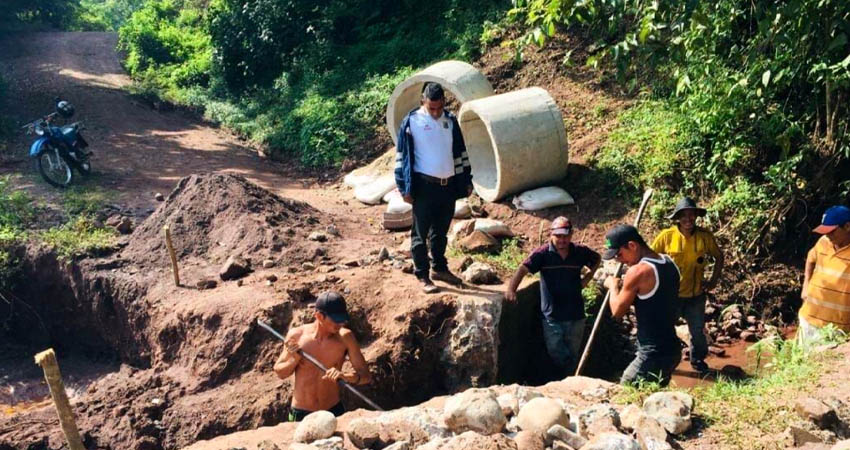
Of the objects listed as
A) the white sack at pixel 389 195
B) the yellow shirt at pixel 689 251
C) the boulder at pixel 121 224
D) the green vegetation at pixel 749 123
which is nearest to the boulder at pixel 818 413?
the yellow shirt at pixel 689 251

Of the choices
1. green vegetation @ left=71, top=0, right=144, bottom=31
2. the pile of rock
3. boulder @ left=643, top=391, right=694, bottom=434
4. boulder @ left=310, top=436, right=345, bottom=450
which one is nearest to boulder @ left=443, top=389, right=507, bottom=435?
the pile of rock

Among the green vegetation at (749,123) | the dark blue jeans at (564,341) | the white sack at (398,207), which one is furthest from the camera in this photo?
the white sack at (398,207)

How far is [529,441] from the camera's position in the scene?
3.96 m

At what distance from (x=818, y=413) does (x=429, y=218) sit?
309 centimetres

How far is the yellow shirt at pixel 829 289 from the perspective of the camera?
210 inches

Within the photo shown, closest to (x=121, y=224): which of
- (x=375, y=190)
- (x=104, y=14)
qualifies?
(x=375, y=190)

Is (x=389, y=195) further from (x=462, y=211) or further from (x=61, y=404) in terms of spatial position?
(x=61, y=404)

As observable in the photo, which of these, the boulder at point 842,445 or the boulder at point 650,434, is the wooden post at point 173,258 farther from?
the boulder at point 842,445

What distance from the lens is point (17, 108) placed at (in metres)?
14.8

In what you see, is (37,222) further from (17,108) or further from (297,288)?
(17,108)

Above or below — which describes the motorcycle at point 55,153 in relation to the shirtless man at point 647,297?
below

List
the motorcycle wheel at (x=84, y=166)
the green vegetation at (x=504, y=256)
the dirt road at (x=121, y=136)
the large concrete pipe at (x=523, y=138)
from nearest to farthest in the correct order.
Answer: the green vegetation at (x=504, y=256)
the large concrete pipe at (x=523, y=138)
the motorcycle wheel at (x=84, y=166)
the dirt road at (x=121, y=136)

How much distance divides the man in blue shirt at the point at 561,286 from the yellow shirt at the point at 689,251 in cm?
59

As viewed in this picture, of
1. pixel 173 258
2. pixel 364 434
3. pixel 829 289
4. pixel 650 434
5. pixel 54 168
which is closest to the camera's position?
pixel 650 434
